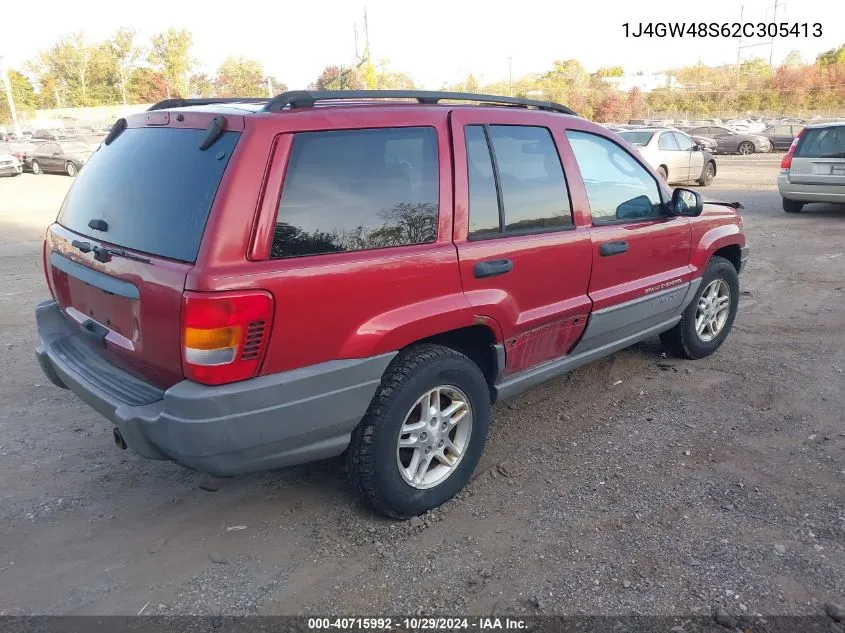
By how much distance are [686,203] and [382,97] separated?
2.27m

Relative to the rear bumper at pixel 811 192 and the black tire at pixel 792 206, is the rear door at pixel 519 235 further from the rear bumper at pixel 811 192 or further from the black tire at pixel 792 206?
the black tire at pixel 792 206

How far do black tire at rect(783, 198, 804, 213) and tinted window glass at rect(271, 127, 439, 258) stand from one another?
11206 mm

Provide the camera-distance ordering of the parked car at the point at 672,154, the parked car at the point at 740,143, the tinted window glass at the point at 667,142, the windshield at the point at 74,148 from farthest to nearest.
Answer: the parked car at the point at 740,143 < the windshield at the point at 74,148 < the tinted window glass at the point at 667,142 < the parked car at the point at 672,154

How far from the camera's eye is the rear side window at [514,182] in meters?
3.20

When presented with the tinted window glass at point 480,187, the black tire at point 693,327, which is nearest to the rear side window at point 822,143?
the black tire at point 693,327

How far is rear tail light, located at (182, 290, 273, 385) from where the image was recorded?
238cm

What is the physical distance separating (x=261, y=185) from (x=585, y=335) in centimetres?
217

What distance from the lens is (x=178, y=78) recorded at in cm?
5953

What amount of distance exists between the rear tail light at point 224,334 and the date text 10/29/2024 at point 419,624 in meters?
1.00

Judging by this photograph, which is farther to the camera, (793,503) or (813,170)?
(813,170)

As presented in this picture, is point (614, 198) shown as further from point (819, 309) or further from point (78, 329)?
point (819, 309)

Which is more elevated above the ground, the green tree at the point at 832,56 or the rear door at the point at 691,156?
the green tree at the point at 832,56

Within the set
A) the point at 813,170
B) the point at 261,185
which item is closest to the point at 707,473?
the point at 261,185

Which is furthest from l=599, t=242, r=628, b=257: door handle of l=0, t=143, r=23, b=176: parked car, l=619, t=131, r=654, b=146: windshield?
l=0, t=143, r=23, b=176: parked car
